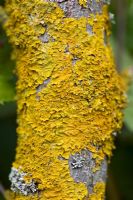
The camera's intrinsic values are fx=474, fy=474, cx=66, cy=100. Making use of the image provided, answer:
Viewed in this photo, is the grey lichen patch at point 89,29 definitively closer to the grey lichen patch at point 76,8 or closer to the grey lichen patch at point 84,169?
the grey lichen patch at point 76,8

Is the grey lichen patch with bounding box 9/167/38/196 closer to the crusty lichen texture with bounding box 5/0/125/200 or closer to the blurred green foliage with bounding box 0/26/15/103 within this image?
the crusty lichen texture with bounding box 5/0/125/200

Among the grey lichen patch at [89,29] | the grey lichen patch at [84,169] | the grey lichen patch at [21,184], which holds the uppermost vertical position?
the grey lichen patch at [89,29]

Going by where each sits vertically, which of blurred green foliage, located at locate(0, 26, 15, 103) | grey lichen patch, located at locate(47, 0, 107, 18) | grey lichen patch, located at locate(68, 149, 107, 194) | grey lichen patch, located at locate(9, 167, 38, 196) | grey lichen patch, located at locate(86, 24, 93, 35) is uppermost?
grey lichen patch, located at locate(47, 0, 107, 18)

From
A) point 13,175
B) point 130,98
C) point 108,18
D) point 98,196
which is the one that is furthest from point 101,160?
point 130,98

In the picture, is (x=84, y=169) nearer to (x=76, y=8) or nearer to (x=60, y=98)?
(x=60, y=98)

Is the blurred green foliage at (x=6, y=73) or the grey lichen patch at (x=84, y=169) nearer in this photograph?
the grey lichen patch at (x=84, y=169)

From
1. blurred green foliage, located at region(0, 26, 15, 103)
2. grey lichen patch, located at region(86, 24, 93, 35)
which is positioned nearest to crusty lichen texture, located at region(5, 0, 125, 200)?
grey lichen patch, located at region(86, 24, 93, 35)

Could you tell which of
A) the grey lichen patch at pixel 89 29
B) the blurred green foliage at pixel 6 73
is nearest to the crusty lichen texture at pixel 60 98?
the grey lichen patch at pixel 89 29

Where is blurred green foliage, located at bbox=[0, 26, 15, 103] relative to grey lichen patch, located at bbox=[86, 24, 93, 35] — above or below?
below
